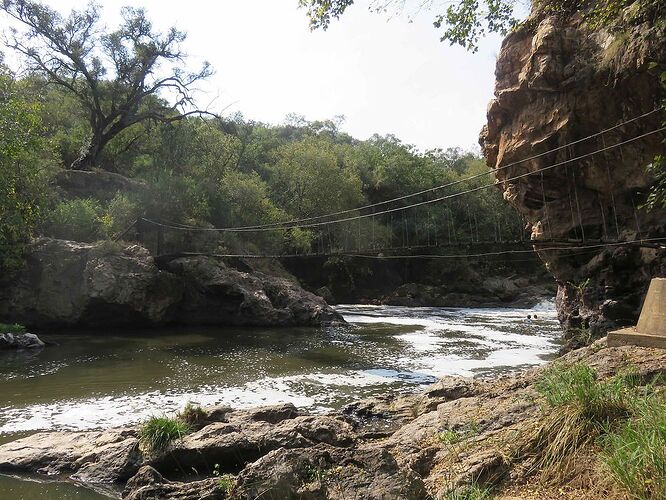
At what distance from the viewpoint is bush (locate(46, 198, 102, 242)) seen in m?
17.9

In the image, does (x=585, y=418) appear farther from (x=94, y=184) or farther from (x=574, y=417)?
(x=94, y=184)

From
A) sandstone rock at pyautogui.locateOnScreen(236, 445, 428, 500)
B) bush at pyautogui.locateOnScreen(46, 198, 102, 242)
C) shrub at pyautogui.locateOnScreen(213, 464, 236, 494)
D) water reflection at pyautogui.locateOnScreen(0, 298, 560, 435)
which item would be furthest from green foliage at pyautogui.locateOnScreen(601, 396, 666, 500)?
bush at pyautogui.locateOnScreen(46, 198, 102, 242)

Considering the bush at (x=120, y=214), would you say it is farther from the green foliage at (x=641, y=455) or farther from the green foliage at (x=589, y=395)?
the green foliage at (x=641, y=455)

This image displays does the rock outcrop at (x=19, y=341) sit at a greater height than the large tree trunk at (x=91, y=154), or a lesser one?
lesser

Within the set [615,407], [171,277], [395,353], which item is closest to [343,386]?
[395,353]

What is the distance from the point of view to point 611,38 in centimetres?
1130

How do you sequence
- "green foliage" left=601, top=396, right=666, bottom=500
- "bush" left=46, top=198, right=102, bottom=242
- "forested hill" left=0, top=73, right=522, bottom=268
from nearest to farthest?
1. "green foliage" left=601, top=396, right=666, bottom=500
2. "forested hill" left=0, top=73, right=522, bottom=268
3. "bush" left=46, top=198, right=102, bottom=242

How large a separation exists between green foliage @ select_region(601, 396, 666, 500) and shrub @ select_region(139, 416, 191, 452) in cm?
363

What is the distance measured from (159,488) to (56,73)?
2511cm

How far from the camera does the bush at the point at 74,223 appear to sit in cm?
1794

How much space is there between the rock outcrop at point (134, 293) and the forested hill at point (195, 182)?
1.20 meters

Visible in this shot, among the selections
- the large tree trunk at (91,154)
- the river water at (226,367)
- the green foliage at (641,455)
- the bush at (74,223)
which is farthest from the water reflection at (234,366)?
the large tree trunk at (91,154)

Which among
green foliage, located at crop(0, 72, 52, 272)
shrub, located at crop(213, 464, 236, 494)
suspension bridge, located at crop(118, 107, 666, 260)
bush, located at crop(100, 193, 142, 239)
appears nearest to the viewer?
shrub, located at crop(213, 464, 236, 494)

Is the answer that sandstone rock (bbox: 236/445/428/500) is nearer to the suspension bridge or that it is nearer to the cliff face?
the suspension bridge
